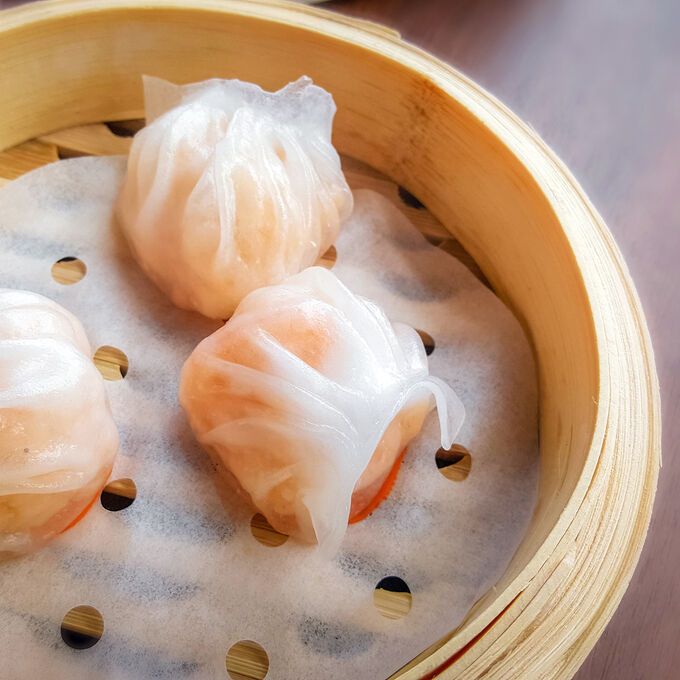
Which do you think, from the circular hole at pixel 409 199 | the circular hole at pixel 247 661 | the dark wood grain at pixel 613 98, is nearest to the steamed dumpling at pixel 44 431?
the circular hole at pixel 247 661

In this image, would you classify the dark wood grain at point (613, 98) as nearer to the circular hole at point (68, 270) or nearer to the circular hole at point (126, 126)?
the circular hole at point (126, 126)

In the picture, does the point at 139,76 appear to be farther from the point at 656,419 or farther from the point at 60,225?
the point at 656,419

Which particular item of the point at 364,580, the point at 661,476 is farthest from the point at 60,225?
the point at 661,476

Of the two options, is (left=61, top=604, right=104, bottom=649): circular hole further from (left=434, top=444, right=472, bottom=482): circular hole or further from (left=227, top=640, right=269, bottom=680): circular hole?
(left=434, top=444, right=472, bottom=482): circular hole

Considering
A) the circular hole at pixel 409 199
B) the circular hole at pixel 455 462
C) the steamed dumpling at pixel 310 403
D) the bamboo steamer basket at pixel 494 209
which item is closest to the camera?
the bamboo steamer basket at pixel 494 209

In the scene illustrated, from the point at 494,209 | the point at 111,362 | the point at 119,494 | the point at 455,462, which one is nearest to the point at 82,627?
the point at 119,494
